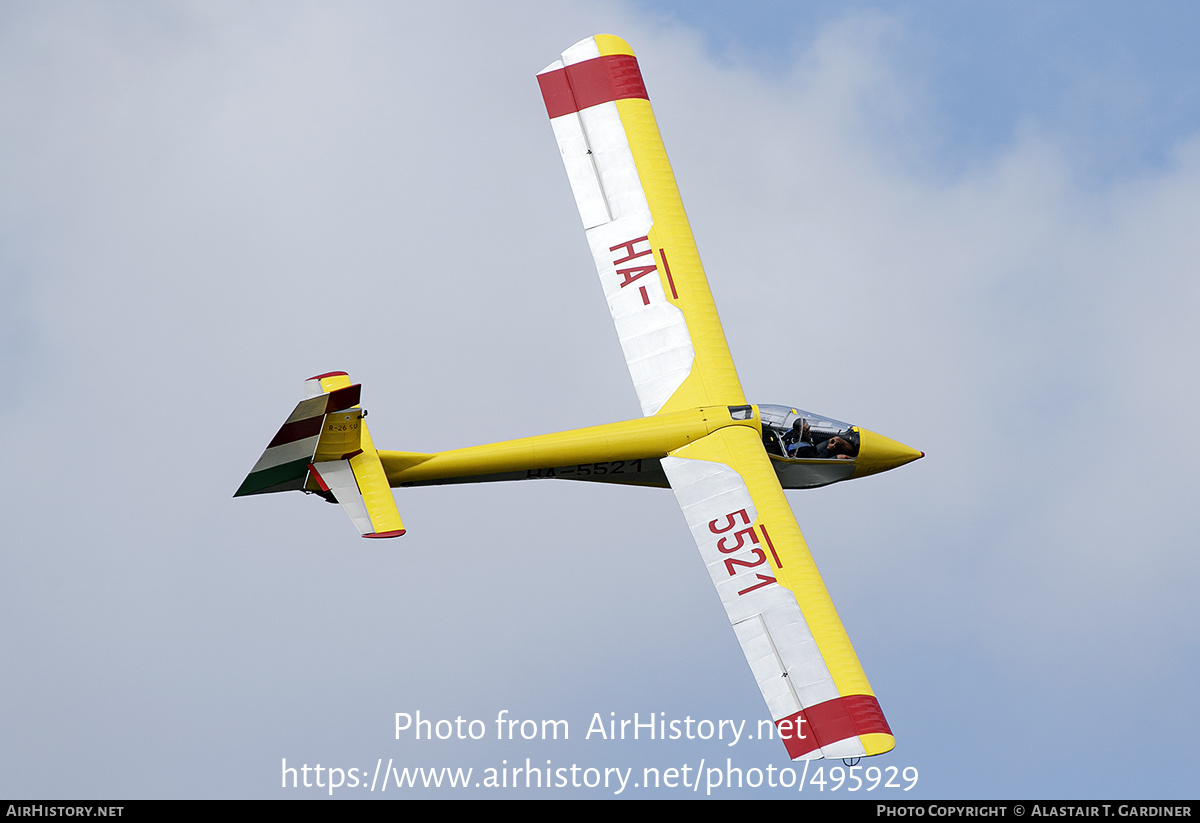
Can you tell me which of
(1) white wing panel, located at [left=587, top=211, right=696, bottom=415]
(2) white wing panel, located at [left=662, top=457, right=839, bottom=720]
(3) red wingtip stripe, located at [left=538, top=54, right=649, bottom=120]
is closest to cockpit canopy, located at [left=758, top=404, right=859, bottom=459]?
(2) white wing panel, located at [left=662, top=457, right=839, bottom=720]

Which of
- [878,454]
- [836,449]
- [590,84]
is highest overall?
[590,84]

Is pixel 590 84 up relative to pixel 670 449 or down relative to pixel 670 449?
up

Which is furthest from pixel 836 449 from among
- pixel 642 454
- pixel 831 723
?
pixel 831 723

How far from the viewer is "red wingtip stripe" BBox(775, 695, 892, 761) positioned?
76.6 feet

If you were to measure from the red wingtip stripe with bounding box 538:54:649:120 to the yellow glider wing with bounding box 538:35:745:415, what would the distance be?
0.06ft

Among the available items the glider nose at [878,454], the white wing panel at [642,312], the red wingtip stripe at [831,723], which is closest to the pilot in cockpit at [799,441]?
the glider nose at [878,454]

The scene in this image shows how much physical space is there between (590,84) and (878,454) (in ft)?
26.1

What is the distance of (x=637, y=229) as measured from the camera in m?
29.1

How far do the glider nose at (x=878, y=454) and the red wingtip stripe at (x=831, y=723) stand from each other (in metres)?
5.57

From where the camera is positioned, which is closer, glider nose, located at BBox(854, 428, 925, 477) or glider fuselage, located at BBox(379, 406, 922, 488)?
glider fuselage, located at BBox(379, 406, 922, 488)

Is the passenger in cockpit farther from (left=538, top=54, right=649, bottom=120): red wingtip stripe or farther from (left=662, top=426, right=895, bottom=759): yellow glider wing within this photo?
(left=538, top=54, right=649, bottom=120): red wingtip stripe

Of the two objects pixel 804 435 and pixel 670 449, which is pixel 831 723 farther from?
pixel 804 435

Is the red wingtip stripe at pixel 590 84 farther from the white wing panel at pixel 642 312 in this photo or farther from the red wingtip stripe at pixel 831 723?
the red wingtip stripe at pixel 831 723

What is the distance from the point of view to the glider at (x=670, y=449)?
24.1 metres
